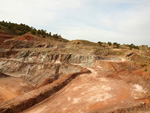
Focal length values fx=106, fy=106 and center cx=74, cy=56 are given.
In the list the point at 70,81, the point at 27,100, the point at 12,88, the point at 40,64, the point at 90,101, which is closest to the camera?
the point at 90,101

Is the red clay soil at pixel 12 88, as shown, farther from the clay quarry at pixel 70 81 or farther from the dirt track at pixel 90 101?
the dirt track at pixel 90 101

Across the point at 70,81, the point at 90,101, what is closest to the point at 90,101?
the point at 90,101

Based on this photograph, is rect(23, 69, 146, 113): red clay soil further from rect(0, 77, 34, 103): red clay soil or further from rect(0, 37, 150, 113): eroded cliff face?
rect(0, 77, 34, 103): red clay soil

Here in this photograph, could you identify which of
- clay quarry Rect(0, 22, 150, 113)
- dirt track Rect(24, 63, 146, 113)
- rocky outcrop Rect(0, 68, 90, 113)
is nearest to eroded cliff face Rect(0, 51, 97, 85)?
clay quarry Rect(0, 22, 150, 113)

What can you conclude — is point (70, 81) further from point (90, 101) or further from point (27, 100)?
point (27, 100)

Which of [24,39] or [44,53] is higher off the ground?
[24,39]

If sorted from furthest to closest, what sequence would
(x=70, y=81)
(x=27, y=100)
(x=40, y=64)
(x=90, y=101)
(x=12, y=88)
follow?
(x=40, y=64) → (x=12, y=88) → (x=70, y=81) → (x=27, y=100) → (x=90, y=101)

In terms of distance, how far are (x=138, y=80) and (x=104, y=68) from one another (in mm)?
6601

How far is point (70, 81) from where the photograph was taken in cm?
1502

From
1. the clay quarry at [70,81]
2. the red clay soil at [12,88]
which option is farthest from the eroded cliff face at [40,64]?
the red clay soil at [12,88]

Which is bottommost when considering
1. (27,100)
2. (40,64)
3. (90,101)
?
(27,100)

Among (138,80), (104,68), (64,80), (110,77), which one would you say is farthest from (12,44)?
(138,80)

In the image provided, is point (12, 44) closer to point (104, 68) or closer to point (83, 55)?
point (83, 55)

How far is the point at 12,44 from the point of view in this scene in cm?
3281
